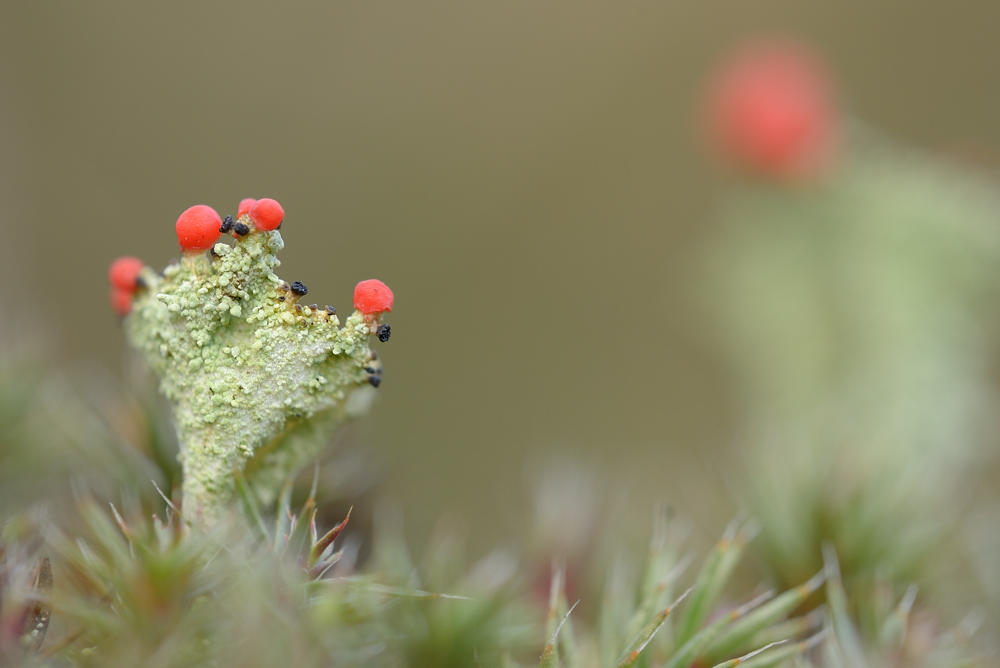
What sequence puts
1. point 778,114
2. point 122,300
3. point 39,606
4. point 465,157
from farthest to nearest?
point 465,157
point 778,114
point 122,300
point 39,606

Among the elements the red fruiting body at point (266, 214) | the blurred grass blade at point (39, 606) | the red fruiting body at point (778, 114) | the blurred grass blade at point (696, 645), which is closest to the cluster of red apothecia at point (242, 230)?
the red fruiting body at point (266, 214)

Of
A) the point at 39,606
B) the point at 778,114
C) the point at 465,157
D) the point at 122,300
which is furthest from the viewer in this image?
the point at 465,157

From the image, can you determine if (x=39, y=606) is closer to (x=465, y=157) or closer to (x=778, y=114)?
(x=778, y=114)

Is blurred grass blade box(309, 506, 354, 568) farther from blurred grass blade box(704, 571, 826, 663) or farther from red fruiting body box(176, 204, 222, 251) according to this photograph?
blurred grass blade box(704, 571, 826, 663)

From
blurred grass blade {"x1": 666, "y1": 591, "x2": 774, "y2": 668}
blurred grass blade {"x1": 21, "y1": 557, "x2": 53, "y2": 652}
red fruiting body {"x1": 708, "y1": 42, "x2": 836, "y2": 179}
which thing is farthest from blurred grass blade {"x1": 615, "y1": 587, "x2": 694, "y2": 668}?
red fruiting body {"x1": 708, "y1": 42, "x2": 836, "y2": 179}

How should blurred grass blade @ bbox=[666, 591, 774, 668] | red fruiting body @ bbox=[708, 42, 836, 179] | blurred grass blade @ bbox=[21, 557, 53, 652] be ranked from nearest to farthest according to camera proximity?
blurred grass blade @ bbox=[21, 557, 53, 652] < blurred grass blade @ bbox=[666, 591, 774, 668] < red fruiting body @ bbox=[708, 42, 836, 179]

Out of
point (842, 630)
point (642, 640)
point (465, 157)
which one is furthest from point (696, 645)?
point (465, 157)

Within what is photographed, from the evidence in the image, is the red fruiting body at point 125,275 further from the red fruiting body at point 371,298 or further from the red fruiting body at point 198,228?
the red fruiting body at point 371,298

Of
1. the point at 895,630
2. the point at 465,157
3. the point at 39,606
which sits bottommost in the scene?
the point at 895,630

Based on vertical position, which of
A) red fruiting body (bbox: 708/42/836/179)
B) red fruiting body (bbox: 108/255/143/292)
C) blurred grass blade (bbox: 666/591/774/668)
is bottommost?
blurred grass blade (bbox: 666/591/774/668)
